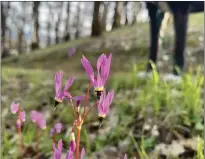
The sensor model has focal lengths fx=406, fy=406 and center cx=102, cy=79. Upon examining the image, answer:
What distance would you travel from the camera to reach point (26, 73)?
3.33 m

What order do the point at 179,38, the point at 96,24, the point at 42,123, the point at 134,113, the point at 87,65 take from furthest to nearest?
1. the point at 96,24
2. the point at 179,38
3. the point at 134,113
4. the point at 42,123
5. the point at 87,65

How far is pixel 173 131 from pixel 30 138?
0.61 meters

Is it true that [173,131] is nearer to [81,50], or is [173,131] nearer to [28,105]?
[28,105]

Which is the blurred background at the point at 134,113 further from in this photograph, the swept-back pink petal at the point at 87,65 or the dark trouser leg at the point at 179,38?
the swept-back pink petal at the point at 87,65

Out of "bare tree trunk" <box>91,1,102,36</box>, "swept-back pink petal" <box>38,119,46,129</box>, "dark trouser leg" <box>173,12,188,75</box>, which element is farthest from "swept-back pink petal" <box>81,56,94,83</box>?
"bare tree trunk" <box>91,1,102,36</box>

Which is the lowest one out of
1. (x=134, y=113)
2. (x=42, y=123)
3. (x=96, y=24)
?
(x=134, y=113)

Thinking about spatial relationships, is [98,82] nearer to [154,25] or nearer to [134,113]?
[134,113]

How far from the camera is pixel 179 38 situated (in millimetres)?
2191

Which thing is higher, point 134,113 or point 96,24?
point 96,24

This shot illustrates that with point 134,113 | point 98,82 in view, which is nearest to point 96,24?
point 134,113

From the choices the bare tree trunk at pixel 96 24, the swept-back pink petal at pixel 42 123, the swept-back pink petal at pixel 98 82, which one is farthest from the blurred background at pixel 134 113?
the bare tree trunk at pixel 96 24

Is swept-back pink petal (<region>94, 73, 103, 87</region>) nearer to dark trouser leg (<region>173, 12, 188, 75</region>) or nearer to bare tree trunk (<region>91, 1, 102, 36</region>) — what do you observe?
dark trouser leg (<region>173, 12, 188, 75</region>)

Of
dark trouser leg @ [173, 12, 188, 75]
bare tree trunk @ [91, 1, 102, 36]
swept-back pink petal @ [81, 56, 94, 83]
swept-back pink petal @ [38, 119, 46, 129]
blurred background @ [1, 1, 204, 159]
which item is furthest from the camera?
bare tree trunk @ [91, 1, 102, 36]

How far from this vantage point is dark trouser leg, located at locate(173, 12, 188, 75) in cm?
214
